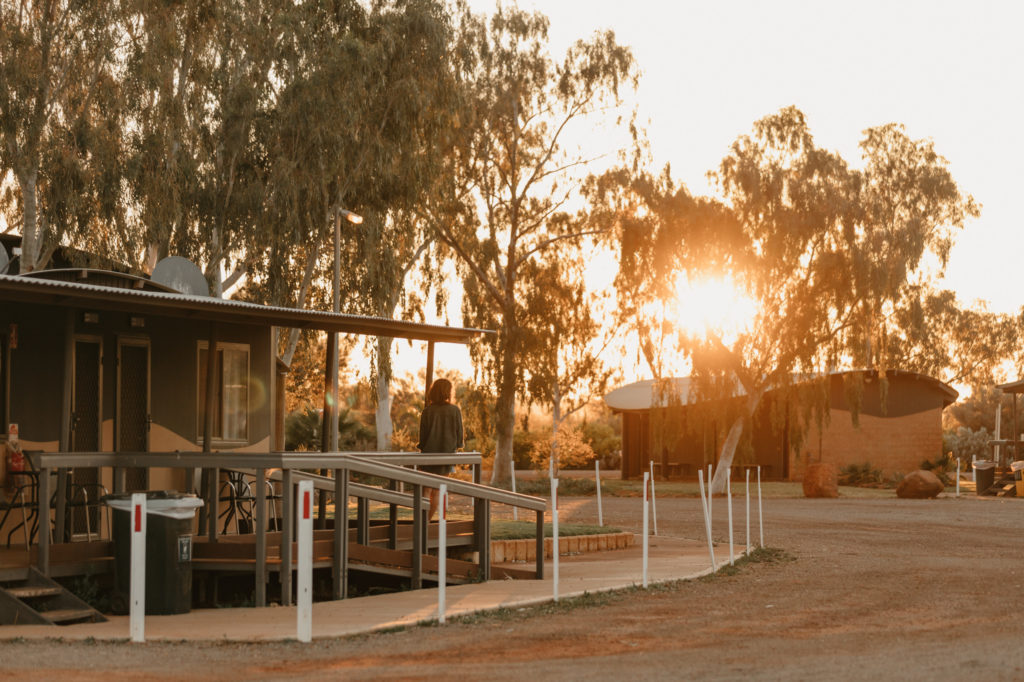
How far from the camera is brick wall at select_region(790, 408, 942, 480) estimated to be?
138ft

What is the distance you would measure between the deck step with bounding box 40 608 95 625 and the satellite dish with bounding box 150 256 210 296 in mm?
8568

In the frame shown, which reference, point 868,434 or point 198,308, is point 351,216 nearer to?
point 198,308

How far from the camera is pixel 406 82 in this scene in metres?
28.9

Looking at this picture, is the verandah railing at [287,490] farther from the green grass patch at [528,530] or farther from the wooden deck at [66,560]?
the green grass patch at [528,530]

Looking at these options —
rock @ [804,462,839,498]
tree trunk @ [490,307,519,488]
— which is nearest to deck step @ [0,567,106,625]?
rock @ [804,462,839,498]

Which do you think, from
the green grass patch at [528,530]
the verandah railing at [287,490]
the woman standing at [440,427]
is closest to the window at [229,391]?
the verandah railing at [287,490]

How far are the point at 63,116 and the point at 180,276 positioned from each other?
9.05m

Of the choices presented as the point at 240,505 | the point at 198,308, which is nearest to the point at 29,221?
the point at 240,505

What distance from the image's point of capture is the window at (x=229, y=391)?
15.7m

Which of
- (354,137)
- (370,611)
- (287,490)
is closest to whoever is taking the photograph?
(370,611)

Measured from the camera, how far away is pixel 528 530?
17.6 meters

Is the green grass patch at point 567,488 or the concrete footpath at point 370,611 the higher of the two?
the concrete footpath at point 370,611

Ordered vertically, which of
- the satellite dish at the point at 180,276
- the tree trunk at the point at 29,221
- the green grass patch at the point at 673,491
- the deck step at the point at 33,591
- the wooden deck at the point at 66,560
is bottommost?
the green grass patch at the point at 673,491

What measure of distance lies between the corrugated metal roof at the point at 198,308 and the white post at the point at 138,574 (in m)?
3.03
